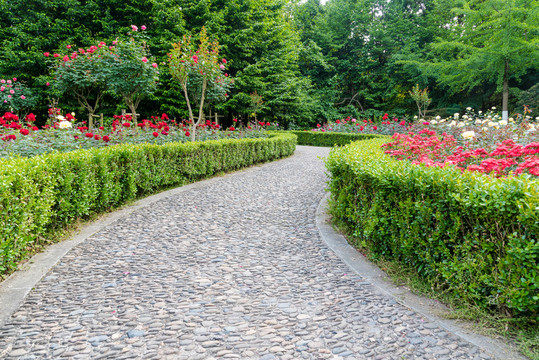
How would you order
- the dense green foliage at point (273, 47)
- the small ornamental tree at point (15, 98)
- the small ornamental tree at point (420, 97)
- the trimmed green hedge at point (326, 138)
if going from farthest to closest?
1. the small ornamental tree at point (420, 97)
2. the dense green foliage at point (273, 47)
3. the trimmed green hedge at point (326, 138)
4. the small ornamental tree at point (15, 98)

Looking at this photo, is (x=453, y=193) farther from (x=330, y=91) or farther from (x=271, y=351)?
(x=330, y=91)

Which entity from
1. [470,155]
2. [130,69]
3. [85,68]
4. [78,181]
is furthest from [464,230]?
[85,68]

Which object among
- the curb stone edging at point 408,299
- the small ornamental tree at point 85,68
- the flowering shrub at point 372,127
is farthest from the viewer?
the flowering shrub at point 372,127

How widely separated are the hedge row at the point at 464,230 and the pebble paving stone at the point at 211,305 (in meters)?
0.44

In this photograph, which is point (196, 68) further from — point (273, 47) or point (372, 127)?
point (273, 47)

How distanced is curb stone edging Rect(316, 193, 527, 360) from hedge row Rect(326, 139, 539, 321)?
21 cm

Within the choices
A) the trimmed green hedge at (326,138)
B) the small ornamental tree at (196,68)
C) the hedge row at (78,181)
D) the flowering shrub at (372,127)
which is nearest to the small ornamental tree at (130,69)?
the small ornamental tree at (196,68)

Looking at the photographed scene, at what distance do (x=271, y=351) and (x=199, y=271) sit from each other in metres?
1.39

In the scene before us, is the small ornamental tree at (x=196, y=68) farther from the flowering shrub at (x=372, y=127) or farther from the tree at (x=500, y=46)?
the tree at (x=500, y=46)

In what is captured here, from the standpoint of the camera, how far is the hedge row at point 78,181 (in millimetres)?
3109

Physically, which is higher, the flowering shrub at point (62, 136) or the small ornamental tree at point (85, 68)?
the small ornamental tree at point (85, 68)

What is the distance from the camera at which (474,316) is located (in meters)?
2.37

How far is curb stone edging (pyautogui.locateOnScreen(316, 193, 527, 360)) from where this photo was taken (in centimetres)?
207

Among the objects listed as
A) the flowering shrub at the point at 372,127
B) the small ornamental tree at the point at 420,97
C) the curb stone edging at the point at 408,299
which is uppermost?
the small ornamental tree at the point at 420,97
